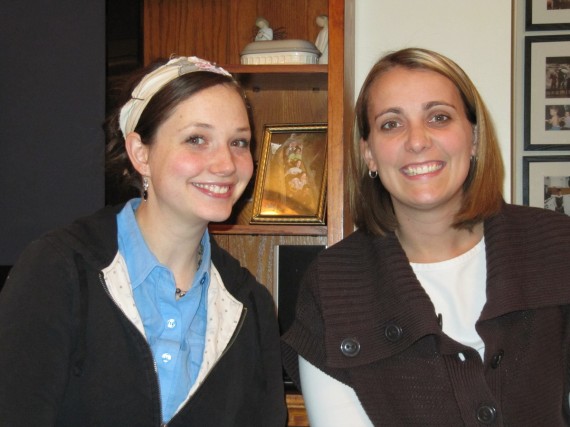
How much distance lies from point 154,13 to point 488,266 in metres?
1.53

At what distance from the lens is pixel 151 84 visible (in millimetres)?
1640

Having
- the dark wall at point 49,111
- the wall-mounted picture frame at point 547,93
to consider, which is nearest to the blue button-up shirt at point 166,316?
the dark wall at point 49,111

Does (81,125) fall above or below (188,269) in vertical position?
above

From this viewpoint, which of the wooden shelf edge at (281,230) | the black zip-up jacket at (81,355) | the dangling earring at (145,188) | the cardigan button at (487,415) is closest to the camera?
the black zip-up jacket at (81,355)

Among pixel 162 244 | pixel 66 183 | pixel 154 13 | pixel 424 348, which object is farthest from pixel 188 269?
pixel 154 13

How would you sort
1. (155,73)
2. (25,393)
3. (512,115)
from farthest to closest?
(512,115), (155,73), (25,393)

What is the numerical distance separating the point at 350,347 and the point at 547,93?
1.25 metres

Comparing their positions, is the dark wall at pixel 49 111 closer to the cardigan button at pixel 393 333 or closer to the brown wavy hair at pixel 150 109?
the brown wavy hair at pixel 150 109

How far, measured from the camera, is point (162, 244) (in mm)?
1637

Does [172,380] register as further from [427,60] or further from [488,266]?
[427,60]

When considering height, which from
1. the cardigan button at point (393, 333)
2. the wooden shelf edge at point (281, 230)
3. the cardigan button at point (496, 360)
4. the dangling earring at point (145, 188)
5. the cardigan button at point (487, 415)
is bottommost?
the cardigan button at point (487, 415)

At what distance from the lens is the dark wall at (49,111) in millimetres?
2471

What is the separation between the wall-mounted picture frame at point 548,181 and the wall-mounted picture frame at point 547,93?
47mm

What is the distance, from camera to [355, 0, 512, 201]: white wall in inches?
95.9
